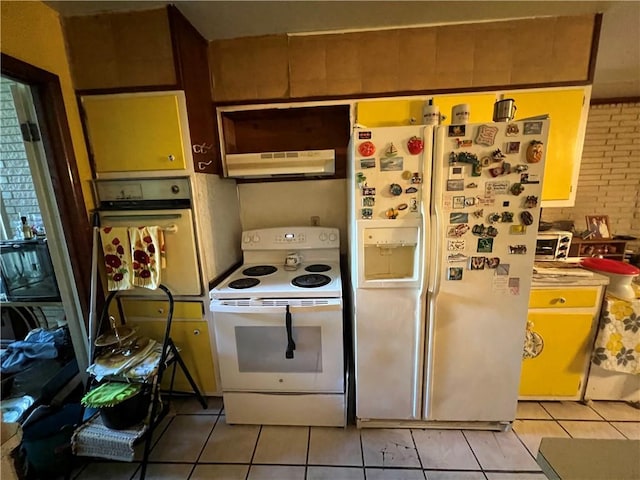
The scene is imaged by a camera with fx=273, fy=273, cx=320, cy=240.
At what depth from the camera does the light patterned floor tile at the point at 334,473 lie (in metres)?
1.43

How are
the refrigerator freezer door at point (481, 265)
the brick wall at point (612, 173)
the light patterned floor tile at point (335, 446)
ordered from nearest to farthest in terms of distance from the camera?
1. the refrigerator freezer door at point (481, 265)
2. the light patterned floor tile at point (335, 446)
3. the brick wall at point (612, 173)

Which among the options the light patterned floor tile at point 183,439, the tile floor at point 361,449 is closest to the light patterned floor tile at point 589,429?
the tile floor at point 361,449

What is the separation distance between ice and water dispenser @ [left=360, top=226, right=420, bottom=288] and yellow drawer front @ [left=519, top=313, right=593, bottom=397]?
92 cm

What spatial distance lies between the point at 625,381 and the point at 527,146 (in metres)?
1.77

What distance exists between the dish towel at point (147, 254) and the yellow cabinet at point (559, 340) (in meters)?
2.30

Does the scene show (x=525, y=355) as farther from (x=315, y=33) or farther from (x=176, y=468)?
(x=315, y=33)

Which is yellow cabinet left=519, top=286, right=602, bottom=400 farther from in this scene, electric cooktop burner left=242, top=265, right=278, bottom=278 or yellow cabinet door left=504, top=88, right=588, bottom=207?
electric cooktop burner left=242, top=265, right=278, bottom=278

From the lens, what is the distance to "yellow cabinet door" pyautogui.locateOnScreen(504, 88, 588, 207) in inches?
66.9

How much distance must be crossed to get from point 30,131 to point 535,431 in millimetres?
3362

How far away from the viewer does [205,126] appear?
5.82ft

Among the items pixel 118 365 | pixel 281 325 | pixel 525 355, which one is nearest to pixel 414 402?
pixel 525 355

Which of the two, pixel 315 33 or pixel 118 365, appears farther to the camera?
pixel 315 33

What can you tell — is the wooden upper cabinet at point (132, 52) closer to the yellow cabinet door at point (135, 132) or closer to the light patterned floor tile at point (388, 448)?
the yellow cabinet door at point (135, 132)

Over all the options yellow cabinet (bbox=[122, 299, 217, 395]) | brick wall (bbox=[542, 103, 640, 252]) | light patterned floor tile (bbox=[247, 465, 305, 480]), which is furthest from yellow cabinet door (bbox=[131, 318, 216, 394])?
brick wall (bbox=[542, 103, 640, 252])
